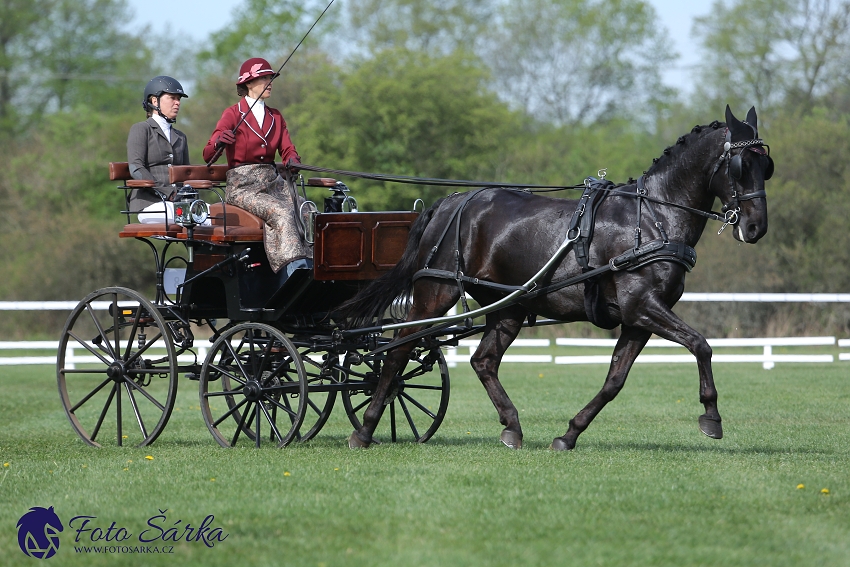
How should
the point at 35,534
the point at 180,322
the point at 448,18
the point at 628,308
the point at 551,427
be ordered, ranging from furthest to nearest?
the point at 448,18 < the point at 551,427 < the point at 180,322 < the point at 628,308 < the point at 35,534

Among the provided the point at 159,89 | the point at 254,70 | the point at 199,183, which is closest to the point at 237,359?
the point at 199,183

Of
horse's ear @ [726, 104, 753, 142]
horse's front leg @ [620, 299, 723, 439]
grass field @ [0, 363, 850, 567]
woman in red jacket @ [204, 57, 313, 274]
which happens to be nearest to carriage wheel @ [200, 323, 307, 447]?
grass field @ [0, 363, 850, 567]

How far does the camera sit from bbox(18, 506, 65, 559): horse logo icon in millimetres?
4820

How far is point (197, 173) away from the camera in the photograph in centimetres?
816

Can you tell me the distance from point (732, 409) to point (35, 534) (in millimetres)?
7745

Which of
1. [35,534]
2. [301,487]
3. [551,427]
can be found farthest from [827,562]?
[551,427]

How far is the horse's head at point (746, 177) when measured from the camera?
22.7 feet

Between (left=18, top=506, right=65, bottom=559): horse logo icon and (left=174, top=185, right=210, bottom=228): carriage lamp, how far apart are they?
2.82 metres

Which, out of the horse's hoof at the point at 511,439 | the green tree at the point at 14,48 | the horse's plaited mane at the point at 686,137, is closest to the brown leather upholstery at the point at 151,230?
the horse's hoof at the point at 511,439

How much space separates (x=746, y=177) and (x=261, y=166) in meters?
3.46

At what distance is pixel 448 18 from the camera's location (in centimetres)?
4091

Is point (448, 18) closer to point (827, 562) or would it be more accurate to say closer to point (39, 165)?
point (39, 165)

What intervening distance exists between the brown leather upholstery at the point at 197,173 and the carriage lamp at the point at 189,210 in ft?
0.57

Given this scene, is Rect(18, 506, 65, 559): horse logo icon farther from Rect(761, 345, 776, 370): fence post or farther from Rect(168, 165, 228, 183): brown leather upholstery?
Rect(761, 345, 776, 370): fence post
